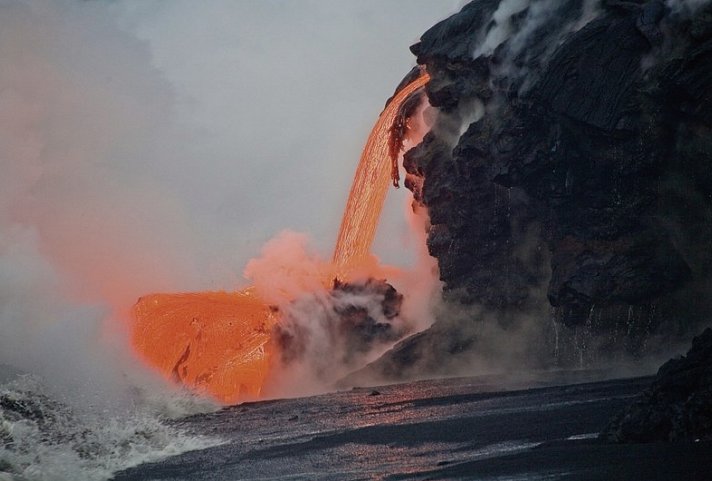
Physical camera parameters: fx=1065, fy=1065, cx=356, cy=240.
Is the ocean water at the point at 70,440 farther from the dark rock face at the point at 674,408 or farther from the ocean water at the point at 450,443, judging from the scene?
the dark rock face at the point at 674,408

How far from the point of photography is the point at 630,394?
168 feet

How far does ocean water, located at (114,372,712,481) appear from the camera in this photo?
29.8 metres

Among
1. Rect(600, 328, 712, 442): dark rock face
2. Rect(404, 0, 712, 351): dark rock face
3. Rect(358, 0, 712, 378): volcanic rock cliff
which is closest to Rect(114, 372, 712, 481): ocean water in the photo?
Rect(600, 328, 712, 442): dark rock face

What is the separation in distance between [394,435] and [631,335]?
47.4 metres

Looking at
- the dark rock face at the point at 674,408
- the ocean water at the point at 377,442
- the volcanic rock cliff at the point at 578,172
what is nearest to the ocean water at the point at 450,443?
the ocean water at the point at 377,442

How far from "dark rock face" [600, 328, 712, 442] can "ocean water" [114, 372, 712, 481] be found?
3.60 ft

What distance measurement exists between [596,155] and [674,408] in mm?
56841

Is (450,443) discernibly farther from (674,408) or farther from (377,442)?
(674,408)

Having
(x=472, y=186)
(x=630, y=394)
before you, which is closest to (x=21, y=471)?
(x=630, y=394)

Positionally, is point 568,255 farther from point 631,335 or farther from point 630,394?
point 630,394

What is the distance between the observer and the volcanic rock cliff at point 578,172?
3265 inches

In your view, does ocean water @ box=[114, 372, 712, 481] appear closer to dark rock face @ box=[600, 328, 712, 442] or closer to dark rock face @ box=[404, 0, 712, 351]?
dark rock face @ box=[600, 328, 712, 442]

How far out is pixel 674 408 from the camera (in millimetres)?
33781

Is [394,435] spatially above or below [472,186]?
below
